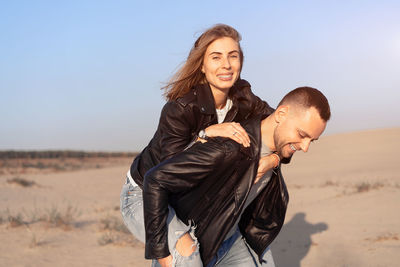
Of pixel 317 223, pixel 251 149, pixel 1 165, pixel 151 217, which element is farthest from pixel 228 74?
pixel 1 165

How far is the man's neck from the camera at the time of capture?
3027 millimetres

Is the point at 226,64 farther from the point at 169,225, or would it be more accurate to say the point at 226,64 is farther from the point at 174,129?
the point at 169,225

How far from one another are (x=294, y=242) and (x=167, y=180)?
16.0 feet

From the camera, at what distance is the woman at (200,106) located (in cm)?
317

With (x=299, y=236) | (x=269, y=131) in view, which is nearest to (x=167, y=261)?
(x=269, y=131)

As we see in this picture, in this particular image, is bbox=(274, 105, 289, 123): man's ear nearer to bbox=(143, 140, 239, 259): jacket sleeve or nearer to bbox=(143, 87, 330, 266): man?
bbox=(143, 87, 330, 266): man

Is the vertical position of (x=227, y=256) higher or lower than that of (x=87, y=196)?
higher

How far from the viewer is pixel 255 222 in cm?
338

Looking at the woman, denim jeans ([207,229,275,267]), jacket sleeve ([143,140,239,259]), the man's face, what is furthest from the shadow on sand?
jacket sleeve ([143,140,239,259])

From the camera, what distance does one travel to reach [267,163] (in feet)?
9.87

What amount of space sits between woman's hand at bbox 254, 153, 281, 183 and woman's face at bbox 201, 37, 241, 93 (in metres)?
0.73

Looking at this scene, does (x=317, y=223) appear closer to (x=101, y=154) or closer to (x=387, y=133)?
(x=387, y=133)

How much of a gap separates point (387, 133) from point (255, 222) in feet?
124

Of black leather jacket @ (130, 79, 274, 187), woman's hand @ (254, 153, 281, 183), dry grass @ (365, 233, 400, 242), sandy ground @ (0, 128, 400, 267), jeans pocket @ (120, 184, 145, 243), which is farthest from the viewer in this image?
dry grass @ (365, 233, 400, 242)
